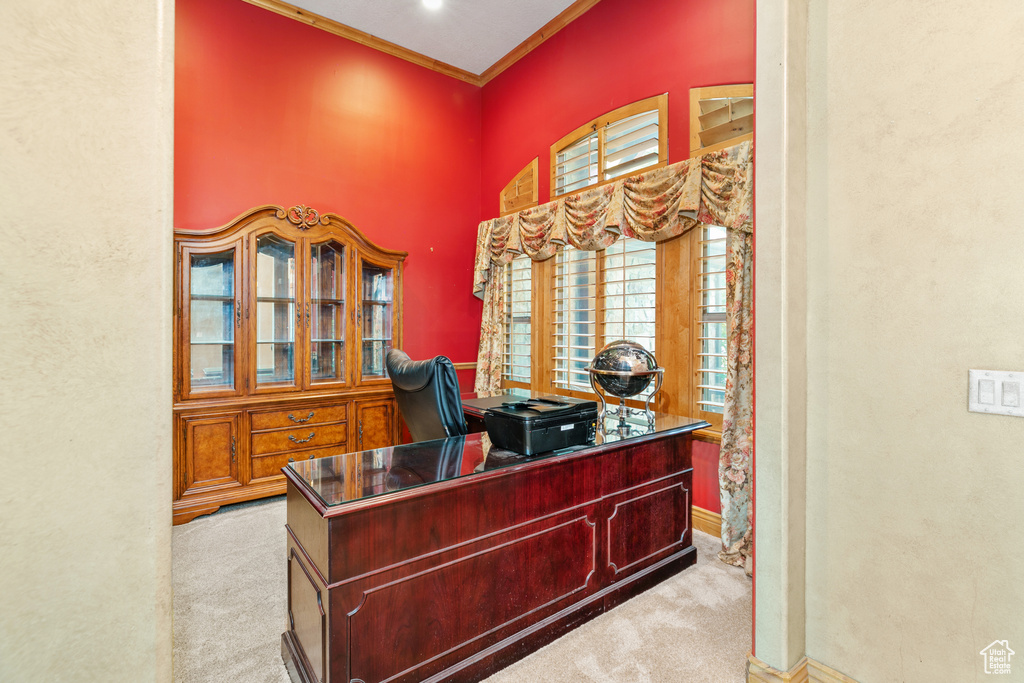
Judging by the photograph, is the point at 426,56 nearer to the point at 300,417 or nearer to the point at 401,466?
the point at 300,417

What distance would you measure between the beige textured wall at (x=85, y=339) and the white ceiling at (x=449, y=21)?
411cm

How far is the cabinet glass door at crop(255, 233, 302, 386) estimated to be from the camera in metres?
3.82

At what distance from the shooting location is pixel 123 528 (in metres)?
0.77

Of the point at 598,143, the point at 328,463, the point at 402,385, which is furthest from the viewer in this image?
the point at 598,143

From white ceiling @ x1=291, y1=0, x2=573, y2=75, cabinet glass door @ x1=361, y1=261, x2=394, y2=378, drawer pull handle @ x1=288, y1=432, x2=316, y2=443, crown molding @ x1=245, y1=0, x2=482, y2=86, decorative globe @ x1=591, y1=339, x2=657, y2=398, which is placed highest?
white ceiling @ x1=291, y1=0, x2=573, y2=75

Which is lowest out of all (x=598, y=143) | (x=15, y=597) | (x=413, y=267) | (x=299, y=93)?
(x=15, y=597)

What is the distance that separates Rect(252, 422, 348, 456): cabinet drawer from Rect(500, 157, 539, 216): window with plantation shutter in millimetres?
2719

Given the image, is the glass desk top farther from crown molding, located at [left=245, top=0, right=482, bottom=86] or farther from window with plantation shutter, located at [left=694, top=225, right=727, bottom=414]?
crown molding, located at [left=245, top=0, right=482, bottom=86]

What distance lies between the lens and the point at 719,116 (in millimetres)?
3061

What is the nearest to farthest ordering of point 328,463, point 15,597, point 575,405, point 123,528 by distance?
point 15,597 < point 123,528 < point 328,463 < point 575,405

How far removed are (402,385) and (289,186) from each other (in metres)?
2.70

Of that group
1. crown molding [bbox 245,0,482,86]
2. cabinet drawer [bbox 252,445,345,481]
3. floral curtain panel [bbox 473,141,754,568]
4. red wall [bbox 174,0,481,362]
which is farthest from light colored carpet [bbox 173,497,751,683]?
crown molding [bbox 245,0,482,86]

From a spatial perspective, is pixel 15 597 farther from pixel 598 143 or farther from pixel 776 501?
pixel 598 143

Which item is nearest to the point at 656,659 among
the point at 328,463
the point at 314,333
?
the point at 328,463
